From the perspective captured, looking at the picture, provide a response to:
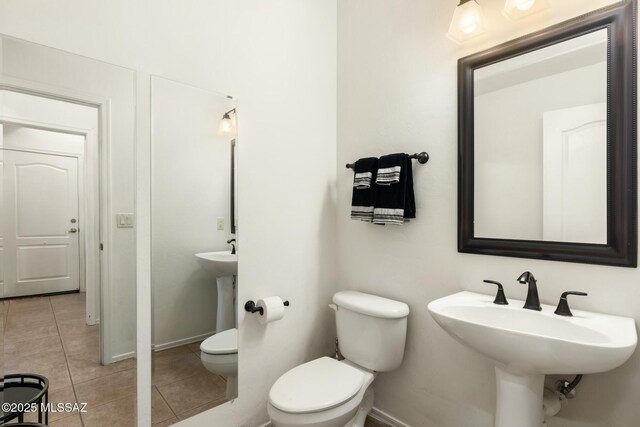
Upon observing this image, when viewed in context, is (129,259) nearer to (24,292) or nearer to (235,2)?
(24,292)

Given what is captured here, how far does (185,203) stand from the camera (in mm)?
1453

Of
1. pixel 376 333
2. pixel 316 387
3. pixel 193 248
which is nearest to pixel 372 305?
pixel 376 333

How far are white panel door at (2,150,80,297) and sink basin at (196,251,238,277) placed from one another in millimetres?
492

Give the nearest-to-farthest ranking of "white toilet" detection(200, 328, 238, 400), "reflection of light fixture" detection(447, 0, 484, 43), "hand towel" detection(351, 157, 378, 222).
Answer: "reflection of light fixture" detection(447, 0, 484, 43), "white toilet" detection(200, 328, 238, 400), "hand towel" detection(351, 157, 378, 222)

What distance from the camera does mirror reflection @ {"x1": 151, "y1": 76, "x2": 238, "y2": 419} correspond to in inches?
53.9

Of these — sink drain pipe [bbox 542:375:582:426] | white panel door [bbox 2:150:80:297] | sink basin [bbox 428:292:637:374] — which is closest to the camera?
sink basin [bbox 428:292:637:374]

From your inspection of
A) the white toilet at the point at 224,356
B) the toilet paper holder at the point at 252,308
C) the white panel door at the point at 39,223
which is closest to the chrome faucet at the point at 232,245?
the toilet paper holder at the point at 252,308

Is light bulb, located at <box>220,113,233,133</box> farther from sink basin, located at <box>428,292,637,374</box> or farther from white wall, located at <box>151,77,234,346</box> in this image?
sink basin, located at <box>428,292,637,374</box>

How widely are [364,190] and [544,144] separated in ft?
2.76

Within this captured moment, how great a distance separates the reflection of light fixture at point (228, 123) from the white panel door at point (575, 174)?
4.65ft

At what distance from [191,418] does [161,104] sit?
1434 millimetres

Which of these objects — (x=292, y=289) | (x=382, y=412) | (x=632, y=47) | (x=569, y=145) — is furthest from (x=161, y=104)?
(x=382, y=412)

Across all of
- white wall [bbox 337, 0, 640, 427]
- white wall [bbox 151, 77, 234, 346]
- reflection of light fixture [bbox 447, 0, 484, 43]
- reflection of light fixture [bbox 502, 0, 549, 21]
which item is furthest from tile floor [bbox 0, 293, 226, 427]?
reflection of light fixture [bbox 502, 0, 549, 21]

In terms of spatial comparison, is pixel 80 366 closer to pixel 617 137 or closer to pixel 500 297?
pixel 500 297
